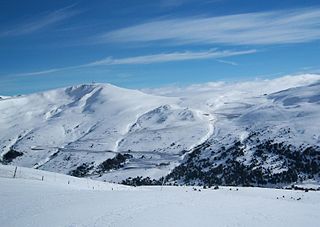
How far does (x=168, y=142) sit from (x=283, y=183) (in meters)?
79.5

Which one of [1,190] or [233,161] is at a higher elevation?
[233,161]

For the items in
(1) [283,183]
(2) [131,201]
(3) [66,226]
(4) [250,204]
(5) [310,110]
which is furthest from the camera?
(5) [310,110]

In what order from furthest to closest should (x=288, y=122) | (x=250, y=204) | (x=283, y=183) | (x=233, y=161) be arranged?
1. (x=288, y=122)
2. (x=233, y=161)
3. (x=283, y=183)
4. (x=250, y=204)

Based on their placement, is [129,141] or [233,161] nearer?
[233,161]

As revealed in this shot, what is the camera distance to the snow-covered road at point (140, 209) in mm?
27266

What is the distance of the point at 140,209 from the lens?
99.8 ft

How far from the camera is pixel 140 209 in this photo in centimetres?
3042

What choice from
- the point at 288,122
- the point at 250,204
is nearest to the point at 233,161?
the point at 288,122

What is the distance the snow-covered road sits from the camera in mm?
27266

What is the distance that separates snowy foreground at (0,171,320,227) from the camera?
2727 cm

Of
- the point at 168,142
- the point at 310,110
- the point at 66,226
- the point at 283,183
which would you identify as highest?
the point at 310,110

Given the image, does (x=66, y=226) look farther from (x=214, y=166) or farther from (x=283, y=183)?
(x=214, y=166)

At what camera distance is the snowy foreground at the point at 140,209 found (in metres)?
27.3

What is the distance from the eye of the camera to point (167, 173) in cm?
13550
